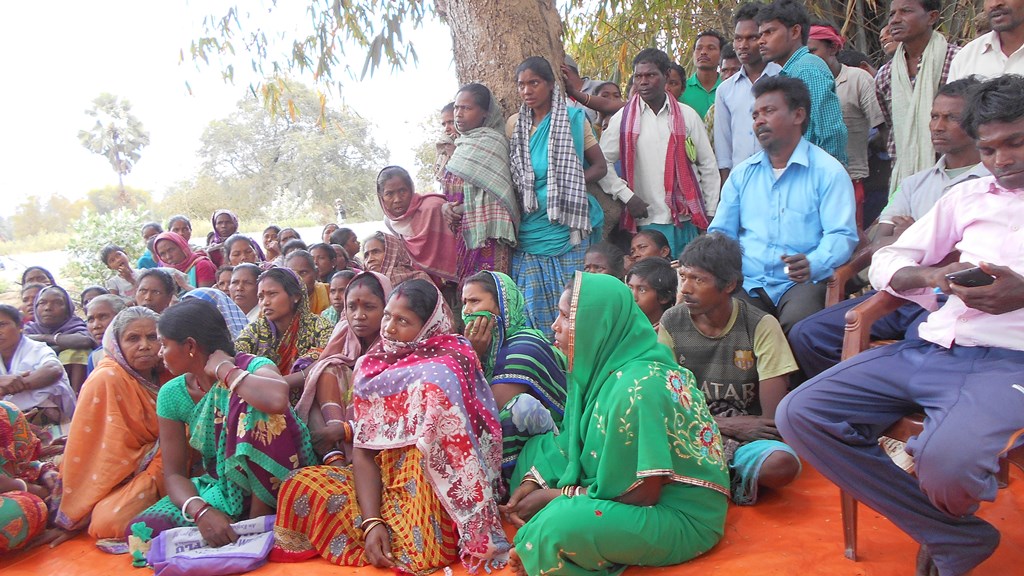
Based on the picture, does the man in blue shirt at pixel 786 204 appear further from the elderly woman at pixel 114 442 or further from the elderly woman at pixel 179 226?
the elderly woman at pixel 179 226

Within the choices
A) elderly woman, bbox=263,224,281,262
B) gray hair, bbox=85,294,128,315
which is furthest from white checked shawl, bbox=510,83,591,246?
elderly woman, bbox=263,224,281,262

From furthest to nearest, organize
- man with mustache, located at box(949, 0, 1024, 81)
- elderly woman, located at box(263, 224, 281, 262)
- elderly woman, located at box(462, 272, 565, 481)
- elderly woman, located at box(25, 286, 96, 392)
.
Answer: elderly woman, located at box(263, 224, 281, 262)
elderly woman, located at box(25, 286, 96, 392)
man with mustache, located at box(949, 0, 1024, 81)
elderly woman, located at box(462, 272, 565, 481)

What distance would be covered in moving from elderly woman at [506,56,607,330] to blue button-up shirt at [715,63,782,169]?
0.92 metres

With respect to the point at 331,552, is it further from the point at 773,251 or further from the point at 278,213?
the point at 278,213

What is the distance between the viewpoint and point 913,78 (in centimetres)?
486

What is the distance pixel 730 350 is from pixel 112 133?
31217 millimetres

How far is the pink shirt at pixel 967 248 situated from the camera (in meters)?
2.47

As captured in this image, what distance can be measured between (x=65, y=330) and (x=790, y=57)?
→ 606 cm

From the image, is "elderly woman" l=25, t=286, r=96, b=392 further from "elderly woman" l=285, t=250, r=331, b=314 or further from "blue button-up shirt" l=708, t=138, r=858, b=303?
"blue button-up shirt" l=708, t=138, r=858, b=303

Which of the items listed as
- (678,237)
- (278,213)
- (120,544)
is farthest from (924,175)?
(278,213)

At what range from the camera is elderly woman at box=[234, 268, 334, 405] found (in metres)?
4.43

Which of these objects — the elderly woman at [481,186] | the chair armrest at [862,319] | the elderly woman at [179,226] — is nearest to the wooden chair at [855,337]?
the chair armrest at [862,319]

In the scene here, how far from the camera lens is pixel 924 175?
12.3 feet

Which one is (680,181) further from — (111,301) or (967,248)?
(111,301)
